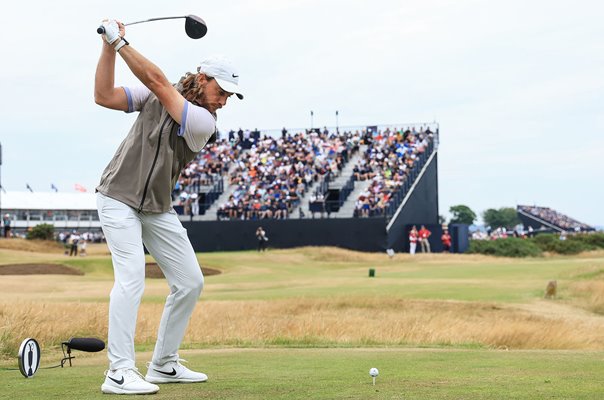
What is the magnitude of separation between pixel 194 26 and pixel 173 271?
1932mm

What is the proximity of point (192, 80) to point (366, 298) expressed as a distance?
53.1ft

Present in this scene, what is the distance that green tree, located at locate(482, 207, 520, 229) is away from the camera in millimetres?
123762

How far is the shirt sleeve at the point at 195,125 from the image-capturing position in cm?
645

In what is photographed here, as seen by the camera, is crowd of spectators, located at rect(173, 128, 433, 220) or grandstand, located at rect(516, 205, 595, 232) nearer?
crowd of spectators, located at rect(173, 128, 433, 220)

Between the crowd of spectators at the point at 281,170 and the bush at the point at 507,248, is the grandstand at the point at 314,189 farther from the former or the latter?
the bush at the point at 507,248

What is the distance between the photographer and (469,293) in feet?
86.9

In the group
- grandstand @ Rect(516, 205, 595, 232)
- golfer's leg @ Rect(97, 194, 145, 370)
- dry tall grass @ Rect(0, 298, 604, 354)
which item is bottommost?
dry tall grass @ Rect(0, 298, 604, 354)

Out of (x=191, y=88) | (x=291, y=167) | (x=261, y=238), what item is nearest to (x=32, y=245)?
(x=261, y=238)

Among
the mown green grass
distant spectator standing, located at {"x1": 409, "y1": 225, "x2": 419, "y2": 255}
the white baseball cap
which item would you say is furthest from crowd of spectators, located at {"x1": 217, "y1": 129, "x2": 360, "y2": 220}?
the white baseball cap

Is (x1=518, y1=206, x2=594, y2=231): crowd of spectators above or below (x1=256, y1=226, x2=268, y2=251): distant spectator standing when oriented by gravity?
above

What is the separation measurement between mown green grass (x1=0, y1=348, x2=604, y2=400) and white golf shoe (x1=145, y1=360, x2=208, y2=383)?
0.16 m

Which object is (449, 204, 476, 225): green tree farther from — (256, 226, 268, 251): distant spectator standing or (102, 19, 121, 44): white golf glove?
(102, 19, 121, 44): white golf glove

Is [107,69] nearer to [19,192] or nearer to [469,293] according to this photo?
[469,293]

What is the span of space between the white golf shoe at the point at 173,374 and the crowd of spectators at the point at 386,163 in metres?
49.6
